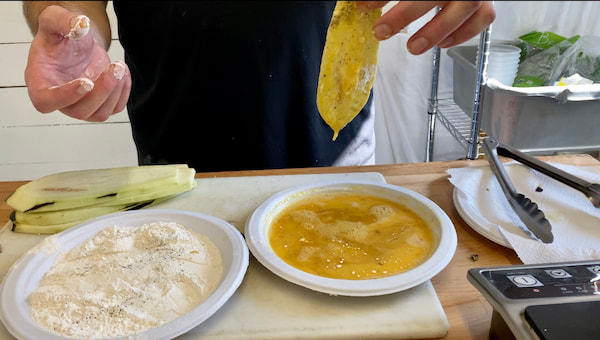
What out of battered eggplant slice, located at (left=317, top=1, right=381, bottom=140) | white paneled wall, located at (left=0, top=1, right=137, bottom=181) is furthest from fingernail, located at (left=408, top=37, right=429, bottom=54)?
white paneled wall, located at (left=0, top=1, right=137, bottom=181)

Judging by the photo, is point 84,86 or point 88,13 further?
point 88,13

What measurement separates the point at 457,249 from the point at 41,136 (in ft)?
6.21

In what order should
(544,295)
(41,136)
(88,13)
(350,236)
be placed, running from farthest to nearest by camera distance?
(41,136) < (88,13) < (350,236) < (544,295)

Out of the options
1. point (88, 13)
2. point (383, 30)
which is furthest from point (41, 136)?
point (383, 30)

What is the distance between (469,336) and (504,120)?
3.55 feet

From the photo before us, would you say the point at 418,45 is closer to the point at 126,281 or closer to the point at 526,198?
the point at 526,198

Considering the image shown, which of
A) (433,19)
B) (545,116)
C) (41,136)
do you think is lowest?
(41,136)

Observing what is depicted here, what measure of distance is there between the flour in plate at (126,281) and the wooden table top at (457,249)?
0.30 metres

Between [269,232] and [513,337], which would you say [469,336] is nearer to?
[513,337]

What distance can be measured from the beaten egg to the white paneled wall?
1.36m

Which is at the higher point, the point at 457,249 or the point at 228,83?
the point at 228,83

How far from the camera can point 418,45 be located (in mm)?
617

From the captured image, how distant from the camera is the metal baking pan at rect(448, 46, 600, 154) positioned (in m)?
1.38

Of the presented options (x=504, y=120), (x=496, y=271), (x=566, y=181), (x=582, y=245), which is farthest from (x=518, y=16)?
(x=496, y=271)
